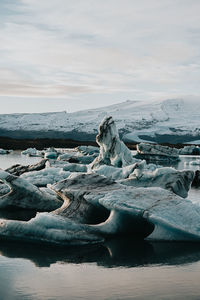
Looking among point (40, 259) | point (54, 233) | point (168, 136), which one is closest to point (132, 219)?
point (54, 233)

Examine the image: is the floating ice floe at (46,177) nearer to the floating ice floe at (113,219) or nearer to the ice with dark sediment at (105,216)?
the ice with dark sediment at (105,216)

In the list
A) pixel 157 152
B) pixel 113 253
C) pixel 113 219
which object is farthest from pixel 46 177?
pixel 157 152

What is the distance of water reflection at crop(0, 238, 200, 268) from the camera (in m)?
7.74

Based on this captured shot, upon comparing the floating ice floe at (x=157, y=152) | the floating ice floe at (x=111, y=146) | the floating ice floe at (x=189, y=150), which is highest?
the floating ice floe at (x=111, y=146)

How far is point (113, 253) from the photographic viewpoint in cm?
831

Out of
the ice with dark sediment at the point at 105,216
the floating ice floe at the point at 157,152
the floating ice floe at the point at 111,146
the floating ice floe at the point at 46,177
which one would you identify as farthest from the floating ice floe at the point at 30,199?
the floating ice floe at the point at 157,152

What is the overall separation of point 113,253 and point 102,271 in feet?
3.68

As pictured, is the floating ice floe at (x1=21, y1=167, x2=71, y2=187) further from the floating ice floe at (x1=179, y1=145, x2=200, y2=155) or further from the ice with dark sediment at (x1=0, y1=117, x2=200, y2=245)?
the floating ice floe at (x1=179, y1=145, x2=200, y2=155)

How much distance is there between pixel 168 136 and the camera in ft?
534

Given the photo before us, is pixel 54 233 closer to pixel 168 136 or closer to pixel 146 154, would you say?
pixel 146 154

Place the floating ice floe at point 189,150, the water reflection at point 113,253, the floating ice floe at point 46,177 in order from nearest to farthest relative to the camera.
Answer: the water reflection at point 113,253
the floating ice floe at point 46,177
the floating ice floe at point 189,150

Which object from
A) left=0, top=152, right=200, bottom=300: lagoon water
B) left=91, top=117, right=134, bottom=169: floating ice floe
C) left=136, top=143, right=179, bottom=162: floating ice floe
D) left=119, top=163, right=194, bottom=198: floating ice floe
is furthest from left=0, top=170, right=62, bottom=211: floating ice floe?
left=136, top=143, right=179, bottom=162: floating ice floe

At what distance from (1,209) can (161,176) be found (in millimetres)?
4592

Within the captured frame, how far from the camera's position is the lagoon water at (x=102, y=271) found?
618 cm
